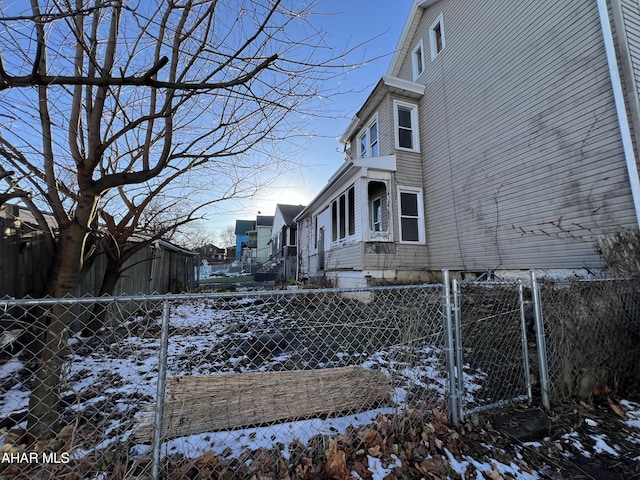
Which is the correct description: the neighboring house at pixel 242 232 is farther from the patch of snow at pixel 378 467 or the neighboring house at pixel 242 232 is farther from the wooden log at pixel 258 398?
the patch of snow at pixel 378 467

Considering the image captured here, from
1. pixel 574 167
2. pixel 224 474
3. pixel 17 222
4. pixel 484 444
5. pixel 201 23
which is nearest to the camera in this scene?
pixel 224 474

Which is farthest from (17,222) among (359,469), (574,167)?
(574,167)

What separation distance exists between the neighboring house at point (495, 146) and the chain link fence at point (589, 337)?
2.41 meters

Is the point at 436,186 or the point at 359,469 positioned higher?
the point at 436,186

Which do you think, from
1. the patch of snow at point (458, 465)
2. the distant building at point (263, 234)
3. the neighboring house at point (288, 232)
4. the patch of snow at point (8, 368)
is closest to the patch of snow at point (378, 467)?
the patch of snow at point (458, 465)

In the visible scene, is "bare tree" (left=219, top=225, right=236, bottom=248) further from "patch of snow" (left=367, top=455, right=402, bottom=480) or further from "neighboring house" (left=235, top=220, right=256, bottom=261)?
"patch of snow" (left=367, top=455, right=402, bottom=480)

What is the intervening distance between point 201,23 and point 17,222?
356 centimetres

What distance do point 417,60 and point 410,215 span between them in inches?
248

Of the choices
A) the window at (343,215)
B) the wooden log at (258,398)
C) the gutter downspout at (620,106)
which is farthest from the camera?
the window at (343,215)

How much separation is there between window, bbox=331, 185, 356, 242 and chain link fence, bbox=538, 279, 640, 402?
6.59 meters

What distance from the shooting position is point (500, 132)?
23.6 ft

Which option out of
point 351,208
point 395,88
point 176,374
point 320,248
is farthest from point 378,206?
point 176,374

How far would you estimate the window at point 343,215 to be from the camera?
9.78 metres

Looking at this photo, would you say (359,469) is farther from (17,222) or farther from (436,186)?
(436,186)
